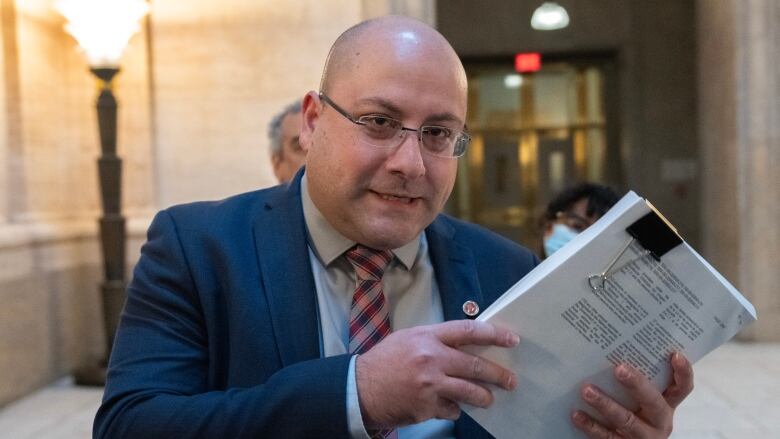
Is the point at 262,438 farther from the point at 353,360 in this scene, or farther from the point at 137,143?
the point at 137,143

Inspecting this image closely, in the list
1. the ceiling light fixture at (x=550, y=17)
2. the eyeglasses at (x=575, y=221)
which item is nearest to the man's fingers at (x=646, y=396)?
the eyeglasses at (x=575, y=221)

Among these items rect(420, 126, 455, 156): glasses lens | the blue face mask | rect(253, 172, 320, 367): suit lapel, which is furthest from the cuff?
the blue face mask

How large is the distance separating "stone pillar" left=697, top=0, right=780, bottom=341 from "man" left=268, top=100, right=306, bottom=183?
499 cm

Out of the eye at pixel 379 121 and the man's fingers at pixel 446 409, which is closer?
the man's fingers at pixel 446 409

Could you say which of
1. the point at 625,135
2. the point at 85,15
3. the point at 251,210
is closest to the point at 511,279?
the point at 251,210

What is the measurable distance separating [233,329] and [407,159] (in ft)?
1.46

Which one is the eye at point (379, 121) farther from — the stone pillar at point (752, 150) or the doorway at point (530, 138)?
the doorway at point (530, 138)

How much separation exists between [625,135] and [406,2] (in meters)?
4.80

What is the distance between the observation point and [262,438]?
1229 millimetres

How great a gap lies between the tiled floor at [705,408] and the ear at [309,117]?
3.79 m

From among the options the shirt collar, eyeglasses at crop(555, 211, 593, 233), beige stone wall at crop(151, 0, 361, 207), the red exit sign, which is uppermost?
the red exit sign

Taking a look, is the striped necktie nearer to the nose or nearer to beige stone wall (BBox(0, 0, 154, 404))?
the nose

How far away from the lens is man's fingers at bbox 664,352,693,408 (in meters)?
1.29

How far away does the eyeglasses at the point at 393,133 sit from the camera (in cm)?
139
